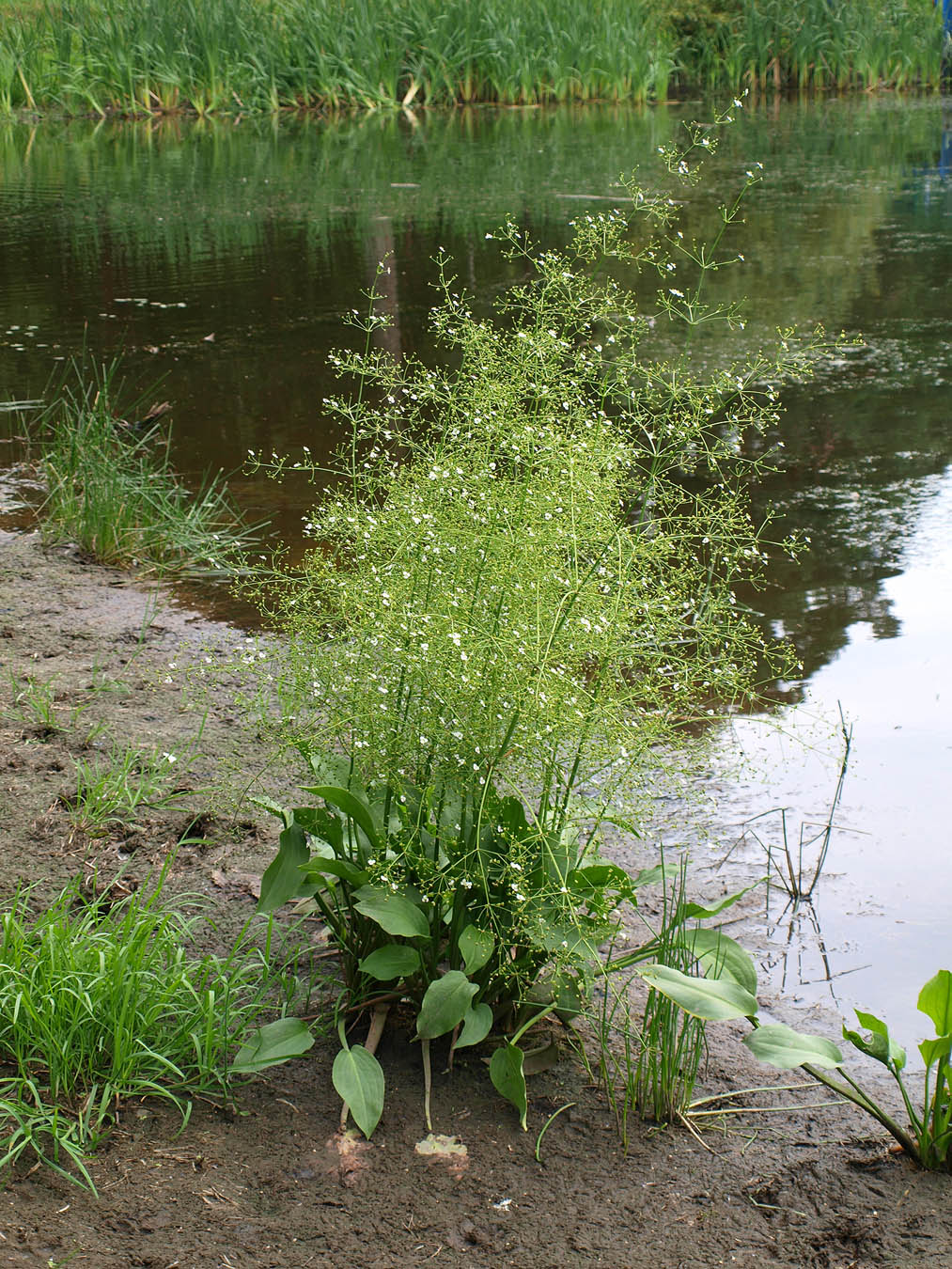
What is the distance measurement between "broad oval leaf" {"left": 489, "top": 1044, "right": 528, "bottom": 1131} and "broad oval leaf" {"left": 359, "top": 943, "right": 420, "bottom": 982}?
0.23 m

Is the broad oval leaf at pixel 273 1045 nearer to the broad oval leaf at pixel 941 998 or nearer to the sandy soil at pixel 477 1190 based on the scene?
the sandy soil at pixel 477 1190

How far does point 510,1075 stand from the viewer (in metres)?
2.28

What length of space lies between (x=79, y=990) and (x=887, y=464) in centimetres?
486

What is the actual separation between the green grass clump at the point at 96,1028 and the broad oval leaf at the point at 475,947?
45cm

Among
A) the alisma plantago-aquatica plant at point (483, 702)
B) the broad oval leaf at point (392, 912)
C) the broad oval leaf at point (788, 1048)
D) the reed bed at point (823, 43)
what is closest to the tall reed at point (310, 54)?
the reed bed at point (823, 43)

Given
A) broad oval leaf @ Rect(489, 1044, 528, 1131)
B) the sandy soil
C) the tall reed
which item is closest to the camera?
the sandy soil

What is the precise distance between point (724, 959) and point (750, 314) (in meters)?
6.63

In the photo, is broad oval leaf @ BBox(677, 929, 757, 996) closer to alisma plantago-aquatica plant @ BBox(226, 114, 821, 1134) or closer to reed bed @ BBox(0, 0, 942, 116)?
alisma plantago-aquatica plant @ BBox(226, 114, 821, 1134)

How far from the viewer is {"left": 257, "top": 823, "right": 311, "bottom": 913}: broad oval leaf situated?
243cm

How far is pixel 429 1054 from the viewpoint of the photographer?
8.02 ft

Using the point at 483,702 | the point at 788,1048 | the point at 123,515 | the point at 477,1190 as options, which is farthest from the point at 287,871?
the point at 123,515

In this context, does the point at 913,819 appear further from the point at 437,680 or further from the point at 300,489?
the point at 300,489

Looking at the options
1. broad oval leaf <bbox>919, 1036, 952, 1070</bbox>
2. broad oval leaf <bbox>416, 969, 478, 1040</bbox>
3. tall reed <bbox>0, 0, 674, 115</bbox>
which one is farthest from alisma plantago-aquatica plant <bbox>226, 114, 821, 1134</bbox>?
tall reed <bbox>0, 0, 674, 115</bbox>

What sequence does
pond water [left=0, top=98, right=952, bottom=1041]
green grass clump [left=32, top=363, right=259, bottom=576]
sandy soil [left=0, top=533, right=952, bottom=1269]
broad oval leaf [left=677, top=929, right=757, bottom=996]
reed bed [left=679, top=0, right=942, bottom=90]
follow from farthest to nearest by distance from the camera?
reed bed [left=679, top=0, right=942, bottom=90] → green grass clump [left=32, top=363, right=259, bottom=576] → pond water [left=0, top=98, right=952, bottom=1041] → broad oval leaf [left=677, top=929, right=757, bottom=996] → sandy soil [left=0, top=533, right=952, bottom=1269]
